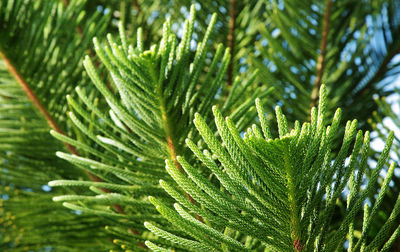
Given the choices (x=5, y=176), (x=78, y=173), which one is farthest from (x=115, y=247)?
(x=5, y=176)

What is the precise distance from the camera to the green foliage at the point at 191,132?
368mm

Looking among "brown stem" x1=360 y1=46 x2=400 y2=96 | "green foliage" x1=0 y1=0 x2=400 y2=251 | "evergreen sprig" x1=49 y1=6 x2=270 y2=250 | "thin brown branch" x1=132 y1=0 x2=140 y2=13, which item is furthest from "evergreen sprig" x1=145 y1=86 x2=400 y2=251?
"thin brown branch" x1=132 y1=0 x2=140 y2=13

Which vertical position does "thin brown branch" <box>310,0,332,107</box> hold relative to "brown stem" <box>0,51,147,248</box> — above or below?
above

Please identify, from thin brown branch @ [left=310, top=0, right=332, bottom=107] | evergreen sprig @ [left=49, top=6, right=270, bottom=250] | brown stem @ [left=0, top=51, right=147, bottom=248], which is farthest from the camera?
thin brown branch @ [left=310, top=0, right=332, bottom=107]

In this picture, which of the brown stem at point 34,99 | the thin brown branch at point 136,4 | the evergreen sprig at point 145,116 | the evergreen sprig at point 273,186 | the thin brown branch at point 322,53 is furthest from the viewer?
the thin brown branch at point 136,4

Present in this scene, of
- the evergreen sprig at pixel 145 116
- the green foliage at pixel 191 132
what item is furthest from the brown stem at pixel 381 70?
the evergreen sprig at pixel 145 116

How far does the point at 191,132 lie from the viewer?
0.55m

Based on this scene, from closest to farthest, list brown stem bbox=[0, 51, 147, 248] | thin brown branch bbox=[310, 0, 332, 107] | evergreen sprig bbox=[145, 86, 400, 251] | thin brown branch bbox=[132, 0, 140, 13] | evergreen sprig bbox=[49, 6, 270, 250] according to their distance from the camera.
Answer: evergreen sprig bbox=[145, 86, 400, 251], evergreen sprig bbox=[49, 6, 270, 250], brown stem bbox=[0, 51, 147, 248], thin brown branch bbox=[310, 0, 332, 107], thin brown branch bbox=[132, 0, 140, 13]

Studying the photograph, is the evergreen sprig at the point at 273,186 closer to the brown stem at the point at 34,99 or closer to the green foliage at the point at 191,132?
the green foliage at the point at 191,132

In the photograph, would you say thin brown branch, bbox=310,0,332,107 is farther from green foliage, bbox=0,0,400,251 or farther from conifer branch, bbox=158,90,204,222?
conifer branch, bbox=158,90,204,222

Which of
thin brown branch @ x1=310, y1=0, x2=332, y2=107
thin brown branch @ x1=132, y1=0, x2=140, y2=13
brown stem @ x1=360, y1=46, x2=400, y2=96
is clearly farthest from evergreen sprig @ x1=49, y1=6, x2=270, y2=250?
thin brown branch @ x1=132, y1=0, x2=140, y2=13

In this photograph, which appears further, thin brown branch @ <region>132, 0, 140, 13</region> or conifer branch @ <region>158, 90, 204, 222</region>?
thin brown branch @ <region>132, 0, 140, 13</region>

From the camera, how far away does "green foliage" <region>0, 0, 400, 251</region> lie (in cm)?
37

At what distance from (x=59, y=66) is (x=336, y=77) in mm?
503
